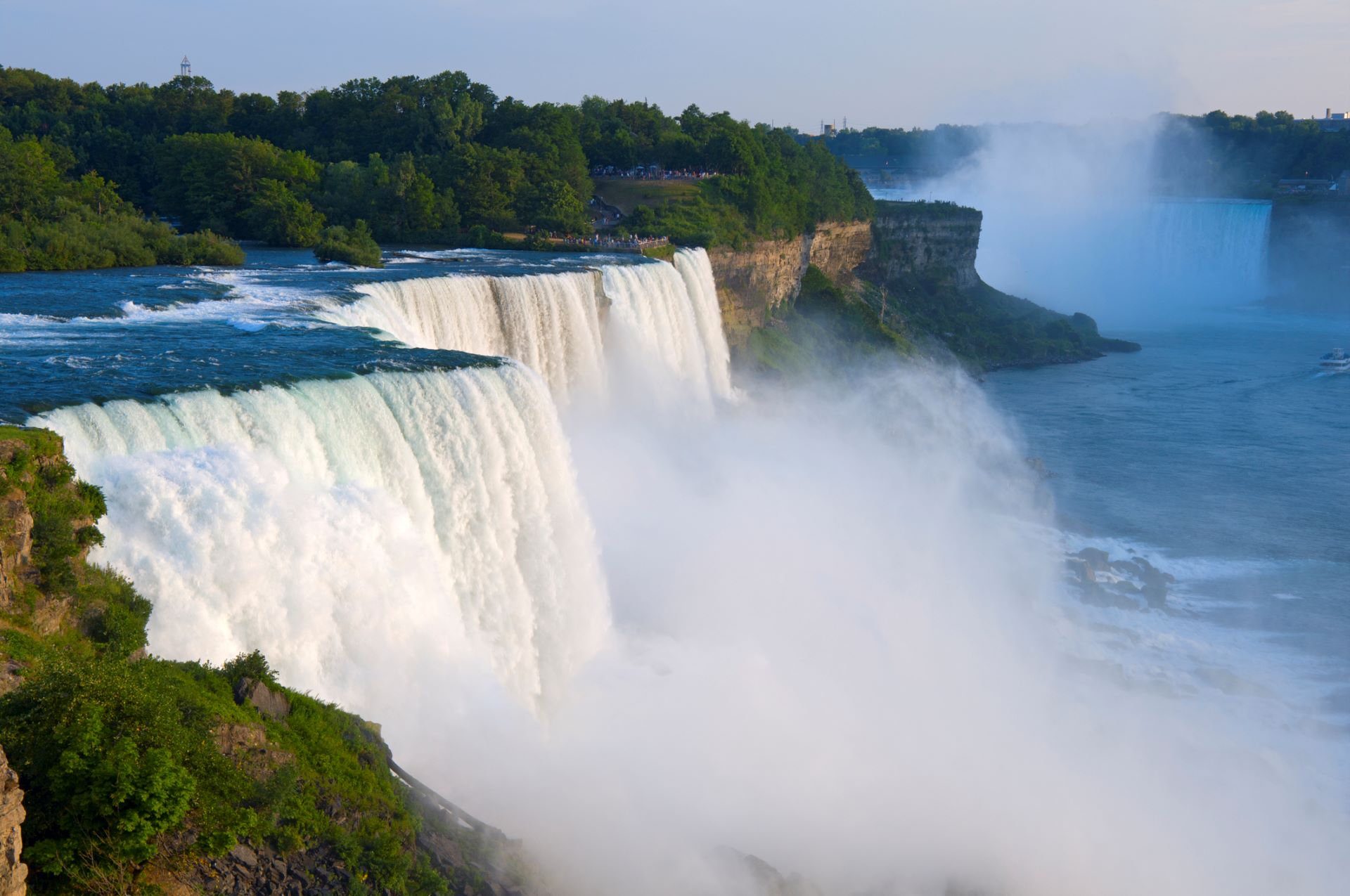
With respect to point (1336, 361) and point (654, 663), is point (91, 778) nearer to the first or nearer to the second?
point (654, 663)

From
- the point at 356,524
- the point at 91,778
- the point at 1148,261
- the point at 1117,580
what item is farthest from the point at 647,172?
the point at 91,778

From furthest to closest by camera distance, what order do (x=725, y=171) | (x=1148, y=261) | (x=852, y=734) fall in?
(x=1148, y=261) → (x=725, y=171) → (x=852, y=734)

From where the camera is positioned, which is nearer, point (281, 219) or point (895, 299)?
point (281, 219)

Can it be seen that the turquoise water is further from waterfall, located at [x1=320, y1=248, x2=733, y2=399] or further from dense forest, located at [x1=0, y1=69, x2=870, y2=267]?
dense forest, located at [x1=0, y1=69, x2=870, y2=267]

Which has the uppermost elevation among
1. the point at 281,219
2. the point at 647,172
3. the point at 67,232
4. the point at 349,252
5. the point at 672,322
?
the point at 647,172

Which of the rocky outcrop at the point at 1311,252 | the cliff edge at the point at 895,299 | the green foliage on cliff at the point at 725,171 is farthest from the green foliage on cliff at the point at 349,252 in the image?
the rocky outcrop at the point at 1311,252

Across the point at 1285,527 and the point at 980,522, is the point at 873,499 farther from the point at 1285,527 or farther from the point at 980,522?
the point at 1285,527

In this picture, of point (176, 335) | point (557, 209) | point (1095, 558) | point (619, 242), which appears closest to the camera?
point (176, 335)

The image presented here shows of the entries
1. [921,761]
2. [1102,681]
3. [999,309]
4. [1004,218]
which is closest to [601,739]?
[921,761]
